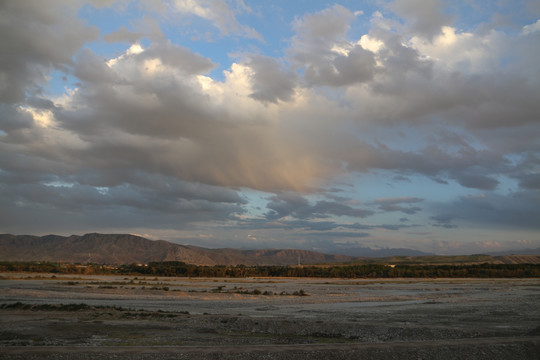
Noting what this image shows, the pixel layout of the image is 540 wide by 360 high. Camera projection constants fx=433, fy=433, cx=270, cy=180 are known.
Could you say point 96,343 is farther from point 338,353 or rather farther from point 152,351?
Result: point 338,353

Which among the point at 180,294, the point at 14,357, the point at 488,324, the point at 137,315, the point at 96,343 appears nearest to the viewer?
the point at 14,357

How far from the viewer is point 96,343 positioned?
16.7 metres

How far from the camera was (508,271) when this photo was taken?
128m

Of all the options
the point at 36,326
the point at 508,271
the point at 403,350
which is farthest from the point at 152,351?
the point at 508,271

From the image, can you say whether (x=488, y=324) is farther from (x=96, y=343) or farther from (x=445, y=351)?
(x=96, y=343)

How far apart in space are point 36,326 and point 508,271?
447 feet

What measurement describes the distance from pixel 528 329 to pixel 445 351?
40.4 ft

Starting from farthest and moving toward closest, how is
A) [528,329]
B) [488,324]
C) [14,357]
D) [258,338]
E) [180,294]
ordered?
[180,294] → [488,324] → [528,329] → [258,338] → [14,357]

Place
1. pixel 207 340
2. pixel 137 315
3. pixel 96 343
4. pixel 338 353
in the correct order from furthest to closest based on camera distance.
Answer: pixel 137 315
pixel 207 340
pixel 96 343
pixel 338 353

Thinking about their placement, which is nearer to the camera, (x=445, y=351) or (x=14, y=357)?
(x=14, y=357)

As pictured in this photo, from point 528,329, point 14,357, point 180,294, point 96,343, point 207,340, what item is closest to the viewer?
point 14,357

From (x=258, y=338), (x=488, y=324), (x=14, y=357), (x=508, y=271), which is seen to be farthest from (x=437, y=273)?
(x=14, y=357)

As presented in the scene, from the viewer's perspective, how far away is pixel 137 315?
27125mm

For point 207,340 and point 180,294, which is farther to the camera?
point 180,294
